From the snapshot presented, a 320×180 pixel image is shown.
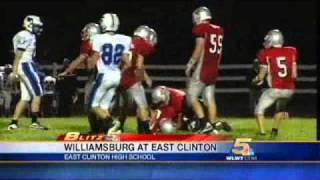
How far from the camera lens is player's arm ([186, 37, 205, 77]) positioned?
13312 millimetres

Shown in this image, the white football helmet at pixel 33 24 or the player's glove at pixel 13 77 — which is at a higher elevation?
the white football helmet at pixel 33 24

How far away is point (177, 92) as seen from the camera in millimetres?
13359

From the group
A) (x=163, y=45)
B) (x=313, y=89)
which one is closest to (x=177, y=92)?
(x=163, y=45)

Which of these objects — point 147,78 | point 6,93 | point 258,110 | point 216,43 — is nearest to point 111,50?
point 147,78

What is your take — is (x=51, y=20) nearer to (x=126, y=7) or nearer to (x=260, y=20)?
(x=126, y=7)

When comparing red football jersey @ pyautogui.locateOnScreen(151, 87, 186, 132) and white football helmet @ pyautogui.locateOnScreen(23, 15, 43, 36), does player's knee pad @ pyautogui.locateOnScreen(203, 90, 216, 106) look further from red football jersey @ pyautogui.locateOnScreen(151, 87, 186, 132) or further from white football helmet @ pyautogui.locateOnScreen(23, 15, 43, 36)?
white football helmet @ pyautogui.locateOnScreen(23, 15, 43, 36)

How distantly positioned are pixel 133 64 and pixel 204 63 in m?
0.76

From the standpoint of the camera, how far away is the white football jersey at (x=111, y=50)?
13289 millimetres

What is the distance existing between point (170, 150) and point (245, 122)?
0.88 meters

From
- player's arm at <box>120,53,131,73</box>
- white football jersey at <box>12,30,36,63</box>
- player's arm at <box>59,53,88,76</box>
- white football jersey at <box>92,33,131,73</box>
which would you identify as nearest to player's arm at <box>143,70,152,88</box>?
player's arm at <box>120,53,131,73</box>

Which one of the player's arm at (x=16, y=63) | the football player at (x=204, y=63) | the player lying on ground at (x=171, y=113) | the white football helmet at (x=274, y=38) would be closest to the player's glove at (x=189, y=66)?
the football player at (x=204, y=63)

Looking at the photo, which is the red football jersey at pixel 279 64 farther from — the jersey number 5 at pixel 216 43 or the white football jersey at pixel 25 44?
the white football jersey at pixel 25 44

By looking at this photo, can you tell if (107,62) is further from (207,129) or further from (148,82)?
(207,129)

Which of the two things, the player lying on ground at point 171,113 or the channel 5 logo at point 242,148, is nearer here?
the channel 5 logo at point 242,148
